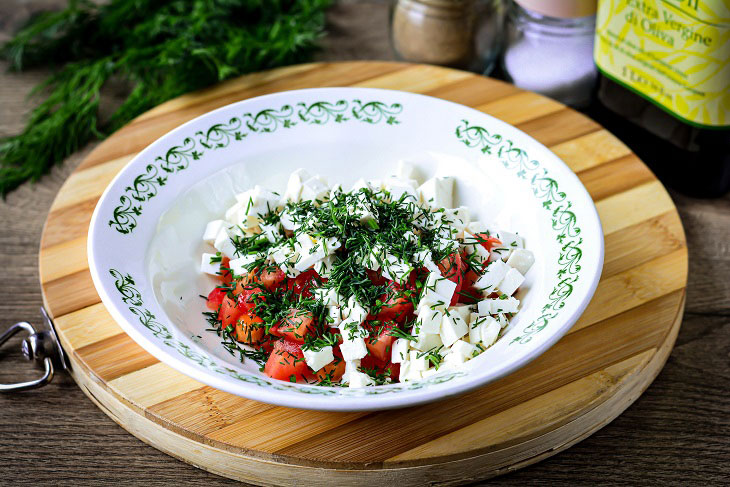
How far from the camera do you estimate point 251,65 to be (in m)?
2.09

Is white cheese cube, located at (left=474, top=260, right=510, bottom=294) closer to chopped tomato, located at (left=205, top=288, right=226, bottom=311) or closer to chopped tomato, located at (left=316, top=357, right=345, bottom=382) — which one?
chopped tomato, located at (left=316, top=357, right=345, bottom=382)

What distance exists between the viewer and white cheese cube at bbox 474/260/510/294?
1.35 metres

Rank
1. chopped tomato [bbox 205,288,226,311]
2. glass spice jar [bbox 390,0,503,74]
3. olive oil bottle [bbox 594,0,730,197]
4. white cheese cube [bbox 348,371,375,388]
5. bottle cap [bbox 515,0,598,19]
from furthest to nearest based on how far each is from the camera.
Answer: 1. glass spice jar [bbox 390,0,503,74]
2. bottle cap [bbox 515,0,598,19]
3. olive oil bottle [bbox 594,0,730,197]
4. chopped tomato [bbox 205,288,226,311]
5. white cheese cube [bbox 348,371,375,388]

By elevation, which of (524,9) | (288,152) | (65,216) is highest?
(524,9)

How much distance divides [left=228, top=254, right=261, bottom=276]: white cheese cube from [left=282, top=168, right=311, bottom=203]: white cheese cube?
0.17 meters

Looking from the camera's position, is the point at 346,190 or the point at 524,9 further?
the point at 524,9

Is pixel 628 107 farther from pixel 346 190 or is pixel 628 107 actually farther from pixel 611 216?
pixel 346 190

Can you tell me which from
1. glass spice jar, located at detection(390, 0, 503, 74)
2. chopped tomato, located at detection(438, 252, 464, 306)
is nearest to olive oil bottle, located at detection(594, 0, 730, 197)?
glass spice jar, located at detection(390, 0, 503, 74)

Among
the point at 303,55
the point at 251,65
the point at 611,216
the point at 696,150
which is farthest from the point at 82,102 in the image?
the point at 696,150

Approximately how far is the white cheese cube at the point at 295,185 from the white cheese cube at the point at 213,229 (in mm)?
141

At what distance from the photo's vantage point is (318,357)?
126cm

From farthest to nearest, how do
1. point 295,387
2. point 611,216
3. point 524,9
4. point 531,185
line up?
point 524,9
point 611,216
point 531,185
point 295,387

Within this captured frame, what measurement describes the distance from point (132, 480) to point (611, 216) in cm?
112

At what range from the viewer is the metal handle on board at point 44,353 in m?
1.42
